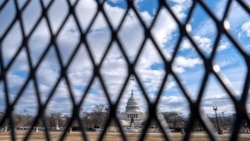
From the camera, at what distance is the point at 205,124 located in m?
1.76

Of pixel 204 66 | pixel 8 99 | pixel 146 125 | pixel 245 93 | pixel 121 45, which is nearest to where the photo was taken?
pixel 245 93

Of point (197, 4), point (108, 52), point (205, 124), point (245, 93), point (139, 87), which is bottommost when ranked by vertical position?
point (205, 124)

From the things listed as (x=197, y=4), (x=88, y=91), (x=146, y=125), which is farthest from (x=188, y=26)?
(x=88, y=91)

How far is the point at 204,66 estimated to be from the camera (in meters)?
1.84

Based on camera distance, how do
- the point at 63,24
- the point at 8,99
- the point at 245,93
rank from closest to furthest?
1. the point at 245,93
2. the point at 63,24
3. the point at 8,99

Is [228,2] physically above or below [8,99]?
above

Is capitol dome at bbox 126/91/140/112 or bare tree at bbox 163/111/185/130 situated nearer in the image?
capitol dome at bbox 126/91/140/112

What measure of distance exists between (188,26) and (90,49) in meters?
0.66

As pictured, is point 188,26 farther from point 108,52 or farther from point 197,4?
point 108,52

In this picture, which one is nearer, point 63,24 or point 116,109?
point 116,109

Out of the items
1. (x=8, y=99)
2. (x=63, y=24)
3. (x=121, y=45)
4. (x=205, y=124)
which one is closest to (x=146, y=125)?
(x=205, y=124)

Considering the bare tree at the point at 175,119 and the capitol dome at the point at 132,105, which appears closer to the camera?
the capitol dome at the point at 132,105

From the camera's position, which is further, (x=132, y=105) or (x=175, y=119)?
(x=175, y=119)

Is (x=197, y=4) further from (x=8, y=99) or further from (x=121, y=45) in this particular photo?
(x=8, y=99)
